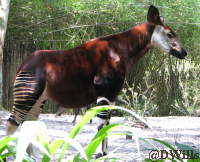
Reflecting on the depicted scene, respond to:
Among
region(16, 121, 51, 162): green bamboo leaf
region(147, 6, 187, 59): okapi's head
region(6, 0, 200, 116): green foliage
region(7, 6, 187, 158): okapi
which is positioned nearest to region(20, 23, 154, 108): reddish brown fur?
region(7, 6, 187, 158): okapi

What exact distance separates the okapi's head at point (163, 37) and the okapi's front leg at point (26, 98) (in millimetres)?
1056

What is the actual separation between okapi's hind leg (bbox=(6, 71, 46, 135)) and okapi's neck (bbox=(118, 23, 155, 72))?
0.71m

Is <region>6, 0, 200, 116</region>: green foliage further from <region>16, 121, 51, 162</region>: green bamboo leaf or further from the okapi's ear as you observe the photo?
<region>16, 121, 51, 162</region>: green bamboo leaf

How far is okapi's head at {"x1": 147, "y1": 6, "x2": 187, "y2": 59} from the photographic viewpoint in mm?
3230

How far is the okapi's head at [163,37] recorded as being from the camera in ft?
10.6

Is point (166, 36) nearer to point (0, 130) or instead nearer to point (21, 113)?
point (21, 113)

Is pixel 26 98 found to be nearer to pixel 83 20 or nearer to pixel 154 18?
pixel 154 18

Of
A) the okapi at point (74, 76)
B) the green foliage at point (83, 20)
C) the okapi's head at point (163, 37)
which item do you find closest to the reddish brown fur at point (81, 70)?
the okapi at point (74, 76)

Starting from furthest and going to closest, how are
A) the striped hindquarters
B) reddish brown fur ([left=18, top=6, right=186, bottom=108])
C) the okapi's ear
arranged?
the okapi's ear
reddish brown fur ([left=18, top=6, right=186, bottom=108])
the striped hindquarters

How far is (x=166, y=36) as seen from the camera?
10.6ft

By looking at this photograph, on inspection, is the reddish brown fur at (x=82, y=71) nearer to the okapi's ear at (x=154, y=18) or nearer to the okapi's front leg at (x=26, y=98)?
the okapi's front leg at (x=26, y=98)

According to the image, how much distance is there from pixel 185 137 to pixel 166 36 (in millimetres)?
2265

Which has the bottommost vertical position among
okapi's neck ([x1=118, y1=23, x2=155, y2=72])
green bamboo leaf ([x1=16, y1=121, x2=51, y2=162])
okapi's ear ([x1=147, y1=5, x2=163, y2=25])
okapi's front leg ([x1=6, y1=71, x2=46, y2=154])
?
okapi's front leg ([x1=6, y1=71, x2=46, y2=154])

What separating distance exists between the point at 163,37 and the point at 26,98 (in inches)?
48.0
